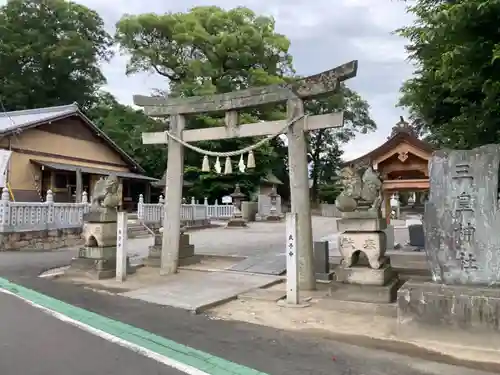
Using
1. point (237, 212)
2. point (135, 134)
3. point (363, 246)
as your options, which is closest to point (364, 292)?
point (363, 246)

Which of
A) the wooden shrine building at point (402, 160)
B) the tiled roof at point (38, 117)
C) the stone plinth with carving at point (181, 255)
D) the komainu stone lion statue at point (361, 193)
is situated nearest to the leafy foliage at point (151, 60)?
the tiled roof at point (38, 117)

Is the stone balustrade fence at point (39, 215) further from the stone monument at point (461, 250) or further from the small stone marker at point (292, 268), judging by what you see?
the stone monument at point (461, 250)

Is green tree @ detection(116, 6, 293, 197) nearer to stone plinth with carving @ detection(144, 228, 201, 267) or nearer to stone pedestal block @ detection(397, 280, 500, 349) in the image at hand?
stone plinth with carving @ detection(144, 228, 201, 267)

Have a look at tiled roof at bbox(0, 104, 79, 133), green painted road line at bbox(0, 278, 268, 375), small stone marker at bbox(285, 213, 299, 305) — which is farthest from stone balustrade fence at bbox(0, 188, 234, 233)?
small stone marker at bbox(285, 213, 299, 305)

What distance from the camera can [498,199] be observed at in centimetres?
543

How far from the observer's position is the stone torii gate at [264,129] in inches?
344

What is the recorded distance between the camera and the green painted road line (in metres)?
4.50

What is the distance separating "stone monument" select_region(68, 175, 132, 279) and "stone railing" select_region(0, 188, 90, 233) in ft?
20.9

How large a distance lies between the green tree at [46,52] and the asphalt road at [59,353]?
36.3 m

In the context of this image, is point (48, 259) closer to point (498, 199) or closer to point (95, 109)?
point (498, 199)

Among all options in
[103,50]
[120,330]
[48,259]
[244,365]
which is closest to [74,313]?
[120,330]

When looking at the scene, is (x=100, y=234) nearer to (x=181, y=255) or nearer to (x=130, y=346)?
(x=181, y=255)

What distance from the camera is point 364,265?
26.0 feet

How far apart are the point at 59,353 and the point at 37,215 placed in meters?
13.2
